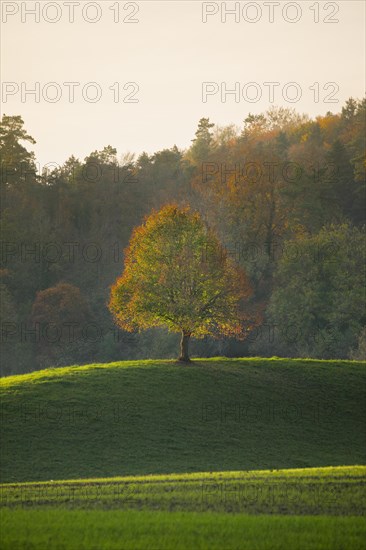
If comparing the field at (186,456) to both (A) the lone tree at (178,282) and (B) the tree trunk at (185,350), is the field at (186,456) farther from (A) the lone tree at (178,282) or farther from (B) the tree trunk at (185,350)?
(A) the lone tree at (178,282)

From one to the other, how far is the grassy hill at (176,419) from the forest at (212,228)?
22.1 meters

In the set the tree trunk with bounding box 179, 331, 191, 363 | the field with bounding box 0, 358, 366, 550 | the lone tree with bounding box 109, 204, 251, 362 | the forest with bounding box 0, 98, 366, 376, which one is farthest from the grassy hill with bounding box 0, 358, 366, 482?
the forest with bounding box 0, 98, 366, 376

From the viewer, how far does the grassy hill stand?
3478 centimetres

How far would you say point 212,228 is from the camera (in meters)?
74.8

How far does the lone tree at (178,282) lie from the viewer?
49.0 metres

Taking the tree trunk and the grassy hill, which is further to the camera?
the tree trunk

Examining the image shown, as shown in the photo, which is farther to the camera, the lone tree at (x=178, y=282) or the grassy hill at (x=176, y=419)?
the lone tree at (x=178, y=282)

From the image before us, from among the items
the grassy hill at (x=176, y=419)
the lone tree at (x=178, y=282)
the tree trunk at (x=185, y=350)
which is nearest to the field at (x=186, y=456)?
the grassy hill at (x=176, y=419)

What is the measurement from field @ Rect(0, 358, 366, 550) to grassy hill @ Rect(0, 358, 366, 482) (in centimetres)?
9

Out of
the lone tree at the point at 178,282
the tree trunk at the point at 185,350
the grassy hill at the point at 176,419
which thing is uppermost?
the lone tree at the point at 178,282

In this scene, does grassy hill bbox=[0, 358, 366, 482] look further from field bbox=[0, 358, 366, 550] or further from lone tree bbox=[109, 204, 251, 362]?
lone tree bbox=[109, 204, 251, 362]

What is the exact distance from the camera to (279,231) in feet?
292

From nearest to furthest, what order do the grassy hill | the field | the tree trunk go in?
the field, the grassy hill, the tree trunk

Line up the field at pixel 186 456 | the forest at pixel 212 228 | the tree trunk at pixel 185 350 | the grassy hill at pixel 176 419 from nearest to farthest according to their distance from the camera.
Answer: the field at pixel 186 456 → the grassy hill at pixel 176 419 → the tree trunk at pixel 185 350 → the forest at pixel 212 228
